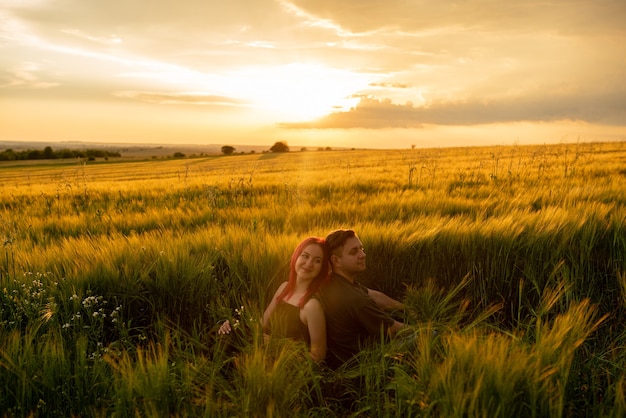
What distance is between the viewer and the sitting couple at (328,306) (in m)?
2.85

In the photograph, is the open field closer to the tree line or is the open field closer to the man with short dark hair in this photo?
the man with short dark hair

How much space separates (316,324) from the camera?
9.39ft

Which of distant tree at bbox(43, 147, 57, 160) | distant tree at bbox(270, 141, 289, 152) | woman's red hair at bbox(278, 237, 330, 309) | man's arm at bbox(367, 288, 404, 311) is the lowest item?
man's arm at bbox(367, 288, 404, 311)

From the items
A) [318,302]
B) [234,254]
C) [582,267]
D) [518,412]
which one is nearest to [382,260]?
[318,302]

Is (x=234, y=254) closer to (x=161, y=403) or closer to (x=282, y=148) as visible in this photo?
(x=161, y=403)

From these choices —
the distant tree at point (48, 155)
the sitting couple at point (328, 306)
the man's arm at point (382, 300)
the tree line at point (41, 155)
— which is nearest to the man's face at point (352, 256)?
the sitting couple at point (328, 306)

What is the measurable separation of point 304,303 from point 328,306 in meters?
0.19

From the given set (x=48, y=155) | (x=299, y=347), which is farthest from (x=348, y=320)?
(x=48, y=155)

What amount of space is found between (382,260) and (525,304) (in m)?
1.18

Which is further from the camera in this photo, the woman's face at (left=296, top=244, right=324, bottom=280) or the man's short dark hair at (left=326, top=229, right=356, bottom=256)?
the man's short dark hair at (left=326, top=229, right=356, bottom=256)

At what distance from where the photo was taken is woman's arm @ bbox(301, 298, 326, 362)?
9.18ft

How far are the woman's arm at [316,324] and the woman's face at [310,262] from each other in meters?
0.18

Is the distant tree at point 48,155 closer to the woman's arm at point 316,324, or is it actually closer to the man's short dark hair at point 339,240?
the man's short dark hair at point 339,240

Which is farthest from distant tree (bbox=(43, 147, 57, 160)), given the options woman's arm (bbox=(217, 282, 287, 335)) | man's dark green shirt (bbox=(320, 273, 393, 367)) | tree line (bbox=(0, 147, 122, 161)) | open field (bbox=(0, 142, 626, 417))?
man's dark green shirt (bbox=(320, 273, 393, 367))
